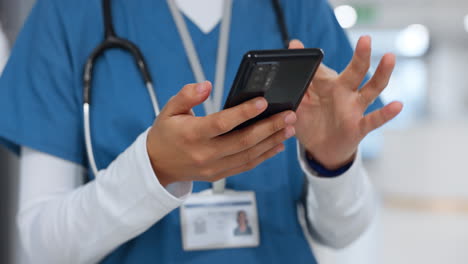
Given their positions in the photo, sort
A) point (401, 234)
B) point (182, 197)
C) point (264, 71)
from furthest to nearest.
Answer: point (401, 234) < point (182, 197) < point (264, 71)

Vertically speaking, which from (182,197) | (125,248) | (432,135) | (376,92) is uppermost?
(376,92)

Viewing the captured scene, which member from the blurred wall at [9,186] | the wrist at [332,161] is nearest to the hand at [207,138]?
the wrist at [332,161]

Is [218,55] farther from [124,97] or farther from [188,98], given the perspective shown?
[188,98]

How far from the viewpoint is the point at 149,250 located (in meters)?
0.65

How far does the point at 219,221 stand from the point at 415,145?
3545 mm

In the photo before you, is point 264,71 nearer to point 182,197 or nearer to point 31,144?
point 182,197

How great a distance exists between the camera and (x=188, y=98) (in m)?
0.46

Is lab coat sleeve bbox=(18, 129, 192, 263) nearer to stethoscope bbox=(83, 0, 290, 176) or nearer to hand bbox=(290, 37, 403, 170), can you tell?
stethoscope bbox=(83, 0, 290, 176)

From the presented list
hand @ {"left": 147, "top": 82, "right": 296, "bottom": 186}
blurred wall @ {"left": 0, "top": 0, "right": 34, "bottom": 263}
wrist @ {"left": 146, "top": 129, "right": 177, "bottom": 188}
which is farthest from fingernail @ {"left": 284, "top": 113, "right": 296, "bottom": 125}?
blurred wall @ {"left": 0, "top": 0, "right": 34, "bottom": 263}

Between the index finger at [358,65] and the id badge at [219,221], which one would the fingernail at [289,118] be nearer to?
the index finger at [358,65]

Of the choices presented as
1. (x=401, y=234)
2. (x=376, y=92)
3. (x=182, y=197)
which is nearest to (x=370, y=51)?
(x=376, y=92)

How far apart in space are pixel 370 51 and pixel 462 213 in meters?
3.57

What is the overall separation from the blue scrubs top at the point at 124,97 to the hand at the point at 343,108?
12 cm

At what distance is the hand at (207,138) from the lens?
45cm
